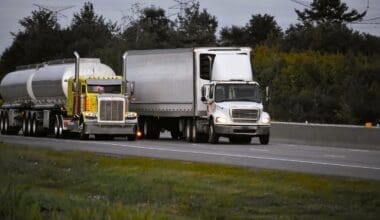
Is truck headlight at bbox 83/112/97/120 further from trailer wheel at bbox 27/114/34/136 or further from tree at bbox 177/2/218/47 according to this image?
tree at bbox 177/2/218/47

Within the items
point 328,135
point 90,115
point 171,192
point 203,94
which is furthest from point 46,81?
point 171,192

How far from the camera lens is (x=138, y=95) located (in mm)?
49688

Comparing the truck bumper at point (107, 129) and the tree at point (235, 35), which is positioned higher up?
the tree at point (235, 35)

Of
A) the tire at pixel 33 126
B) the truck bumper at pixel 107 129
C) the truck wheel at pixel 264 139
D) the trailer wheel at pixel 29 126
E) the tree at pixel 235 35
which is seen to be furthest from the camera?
the tree at pixel 235 35

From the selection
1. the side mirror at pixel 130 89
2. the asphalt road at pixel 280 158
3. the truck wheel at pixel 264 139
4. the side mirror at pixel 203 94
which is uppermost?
the side mirror at pixel 130 89

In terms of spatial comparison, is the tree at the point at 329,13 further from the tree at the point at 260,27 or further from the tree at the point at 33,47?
the tree at the point at 33,47

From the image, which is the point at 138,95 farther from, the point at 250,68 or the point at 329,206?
the point at 329,206

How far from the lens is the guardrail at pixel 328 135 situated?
132 feet

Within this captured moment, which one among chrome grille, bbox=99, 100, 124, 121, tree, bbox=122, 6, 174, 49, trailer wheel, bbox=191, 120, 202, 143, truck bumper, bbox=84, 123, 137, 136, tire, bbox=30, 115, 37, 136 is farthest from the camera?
tree, bbox=122, 6, 174, 49

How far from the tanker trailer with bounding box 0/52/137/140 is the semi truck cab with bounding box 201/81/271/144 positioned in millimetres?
4867

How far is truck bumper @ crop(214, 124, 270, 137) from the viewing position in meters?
42.0

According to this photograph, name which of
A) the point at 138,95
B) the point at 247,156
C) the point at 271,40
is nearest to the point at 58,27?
the point at 271,40

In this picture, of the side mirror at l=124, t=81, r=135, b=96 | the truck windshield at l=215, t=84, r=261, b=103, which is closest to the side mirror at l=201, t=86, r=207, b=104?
the truck windshield at l=215, t=84, r=261, b=103

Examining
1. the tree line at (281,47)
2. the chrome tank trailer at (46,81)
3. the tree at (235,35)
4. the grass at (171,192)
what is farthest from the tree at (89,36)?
the grass at (171,192)
